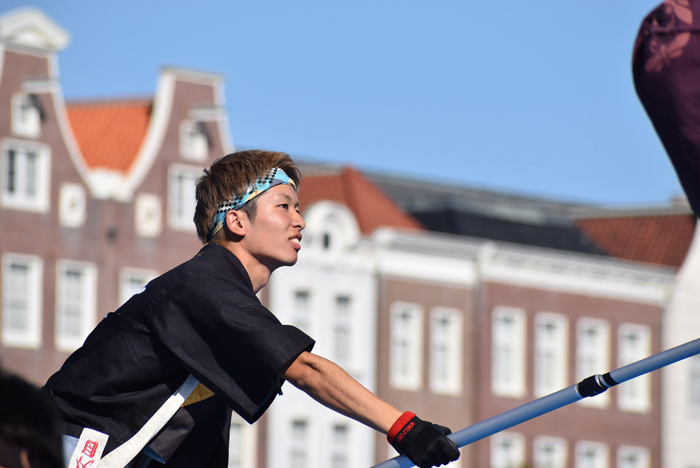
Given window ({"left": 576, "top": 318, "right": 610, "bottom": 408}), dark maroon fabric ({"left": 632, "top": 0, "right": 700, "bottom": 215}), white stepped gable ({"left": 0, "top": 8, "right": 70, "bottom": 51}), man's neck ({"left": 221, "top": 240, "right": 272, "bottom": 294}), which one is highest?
dark maroon fabric ({"left": 632, "top": 0, "right": 700, "bottom": 215})

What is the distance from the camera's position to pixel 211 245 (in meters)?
4.84

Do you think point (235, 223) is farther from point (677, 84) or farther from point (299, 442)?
point (299, 442)

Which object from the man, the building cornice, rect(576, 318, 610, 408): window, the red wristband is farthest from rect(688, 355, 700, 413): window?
the red wristband

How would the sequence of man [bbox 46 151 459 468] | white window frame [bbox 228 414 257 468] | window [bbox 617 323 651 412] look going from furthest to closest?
window [bbox 617 323 651 412] → white window frame [bbox 228 414 257 468] → man [bbox 46 151 459 468]

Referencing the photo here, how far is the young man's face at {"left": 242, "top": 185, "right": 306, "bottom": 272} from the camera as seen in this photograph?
4875 millimetres

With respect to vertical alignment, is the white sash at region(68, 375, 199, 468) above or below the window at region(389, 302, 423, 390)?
above

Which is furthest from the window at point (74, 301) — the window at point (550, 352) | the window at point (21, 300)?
the window at point (550, 352)

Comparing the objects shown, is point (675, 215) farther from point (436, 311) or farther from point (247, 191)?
point (247, 191)

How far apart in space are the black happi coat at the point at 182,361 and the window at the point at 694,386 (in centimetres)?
3696

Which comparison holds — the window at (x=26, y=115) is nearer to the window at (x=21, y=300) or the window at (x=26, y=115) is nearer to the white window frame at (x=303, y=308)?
the window at (x=21, y=300)

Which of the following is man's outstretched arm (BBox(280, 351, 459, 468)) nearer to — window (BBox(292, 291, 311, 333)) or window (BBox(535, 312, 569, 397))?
window (BBox(292, 291, 311, 333))

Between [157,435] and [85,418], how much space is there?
0.70 ft

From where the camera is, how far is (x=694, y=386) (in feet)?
133

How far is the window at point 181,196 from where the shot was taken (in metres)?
31.7
